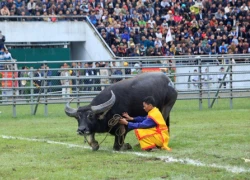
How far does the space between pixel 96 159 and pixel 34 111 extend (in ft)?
39.6

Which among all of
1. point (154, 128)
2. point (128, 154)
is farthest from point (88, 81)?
point (128, 154)

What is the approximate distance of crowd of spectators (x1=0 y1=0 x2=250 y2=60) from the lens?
1570 inches

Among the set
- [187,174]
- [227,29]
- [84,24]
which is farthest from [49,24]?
[187,174]

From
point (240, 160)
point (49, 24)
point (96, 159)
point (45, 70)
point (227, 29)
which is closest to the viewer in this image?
point (240, 160)

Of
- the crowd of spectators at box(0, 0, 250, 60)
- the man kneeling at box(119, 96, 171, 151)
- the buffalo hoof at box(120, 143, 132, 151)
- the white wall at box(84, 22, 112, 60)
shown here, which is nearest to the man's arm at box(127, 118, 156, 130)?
the man kneeling at box(119, 96, 171, 151)

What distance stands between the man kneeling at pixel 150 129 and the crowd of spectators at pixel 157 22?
80.6 feet

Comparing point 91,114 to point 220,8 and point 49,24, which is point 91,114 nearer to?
point 49,24

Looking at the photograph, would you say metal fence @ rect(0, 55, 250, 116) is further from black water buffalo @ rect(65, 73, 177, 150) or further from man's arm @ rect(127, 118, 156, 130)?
man's arm @ rect(127, 118, 156, 130)

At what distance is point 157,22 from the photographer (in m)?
43.0

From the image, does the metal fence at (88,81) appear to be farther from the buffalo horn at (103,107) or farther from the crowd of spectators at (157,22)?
the crowd of spectators at (157,22)

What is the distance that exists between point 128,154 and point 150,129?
0.83 m

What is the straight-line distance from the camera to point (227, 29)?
43.6 meters

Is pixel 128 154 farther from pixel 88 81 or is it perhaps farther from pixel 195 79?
pixel 195 79

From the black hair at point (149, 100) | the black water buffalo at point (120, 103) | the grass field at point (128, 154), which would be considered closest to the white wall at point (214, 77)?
the grass field at point (128, 154)
